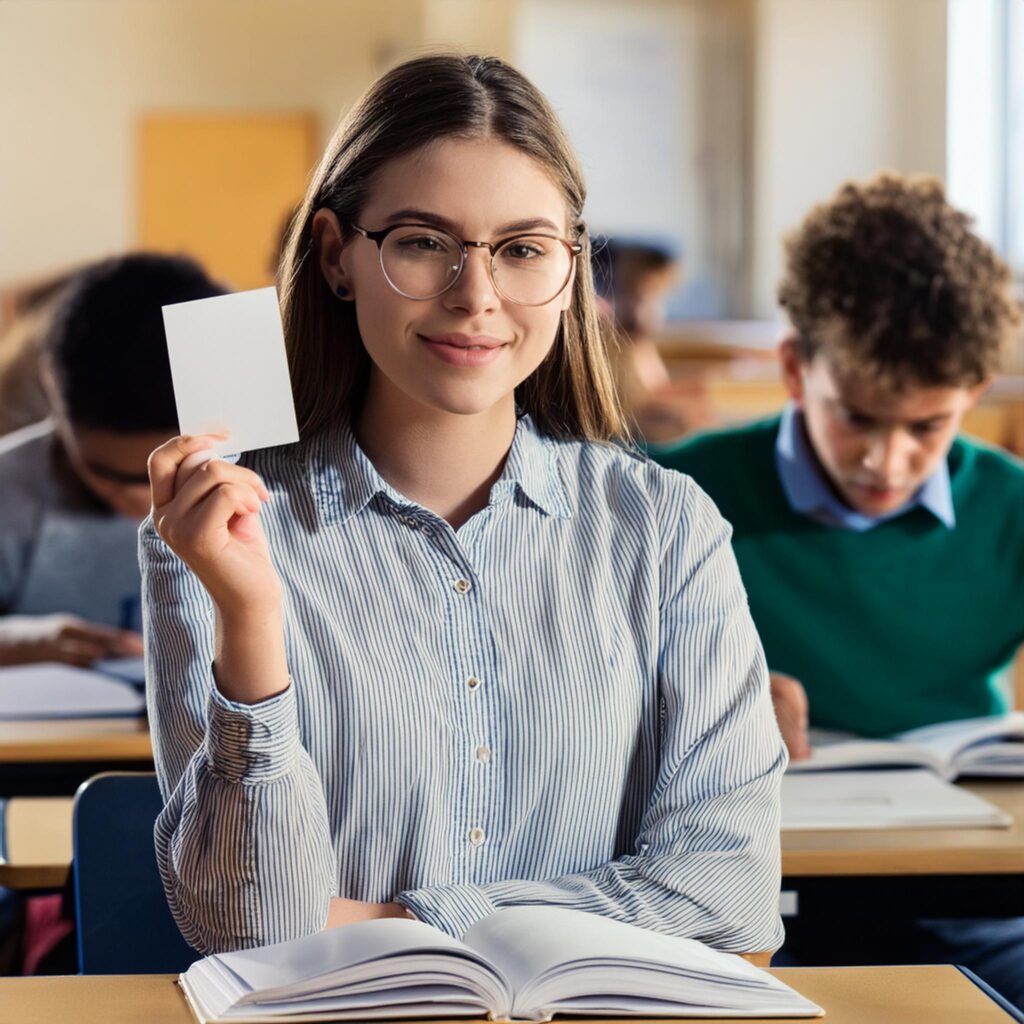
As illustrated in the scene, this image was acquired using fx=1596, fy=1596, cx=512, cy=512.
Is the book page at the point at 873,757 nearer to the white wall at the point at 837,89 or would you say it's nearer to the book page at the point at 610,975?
the book page at the point at 610,975

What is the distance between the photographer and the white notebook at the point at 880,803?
1.70 metres

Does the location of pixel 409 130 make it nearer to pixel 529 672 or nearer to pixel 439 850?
pixel 529 672

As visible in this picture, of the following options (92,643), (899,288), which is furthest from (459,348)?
(92,643)

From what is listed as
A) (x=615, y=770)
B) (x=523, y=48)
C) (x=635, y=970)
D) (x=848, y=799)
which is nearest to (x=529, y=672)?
(x=615, y=770)

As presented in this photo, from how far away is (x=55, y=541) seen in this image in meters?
2.77

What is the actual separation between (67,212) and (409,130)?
7616 millimetres

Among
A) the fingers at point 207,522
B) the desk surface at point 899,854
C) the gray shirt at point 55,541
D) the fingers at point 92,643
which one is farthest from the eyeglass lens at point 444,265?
the gray shirt at point 55,541

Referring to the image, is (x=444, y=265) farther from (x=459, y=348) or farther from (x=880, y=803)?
(x=880, y=803)

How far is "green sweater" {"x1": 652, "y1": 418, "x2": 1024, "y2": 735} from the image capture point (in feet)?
7.30

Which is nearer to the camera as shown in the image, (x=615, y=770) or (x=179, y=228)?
(x=615, y=770)

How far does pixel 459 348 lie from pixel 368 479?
15 centimetres

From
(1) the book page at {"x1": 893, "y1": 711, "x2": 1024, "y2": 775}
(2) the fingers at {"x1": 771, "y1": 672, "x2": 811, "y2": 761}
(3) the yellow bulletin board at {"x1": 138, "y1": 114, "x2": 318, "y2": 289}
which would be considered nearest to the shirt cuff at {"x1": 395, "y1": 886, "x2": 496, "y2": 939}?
(2) the fingers at {"x1": 771, "y1": 672, "x2": 811, "y2": 761}

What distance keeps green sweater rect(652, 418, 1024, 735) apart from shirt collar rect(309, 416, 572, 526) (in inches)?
33.2

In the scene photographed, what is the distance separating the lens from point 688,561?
142cm
